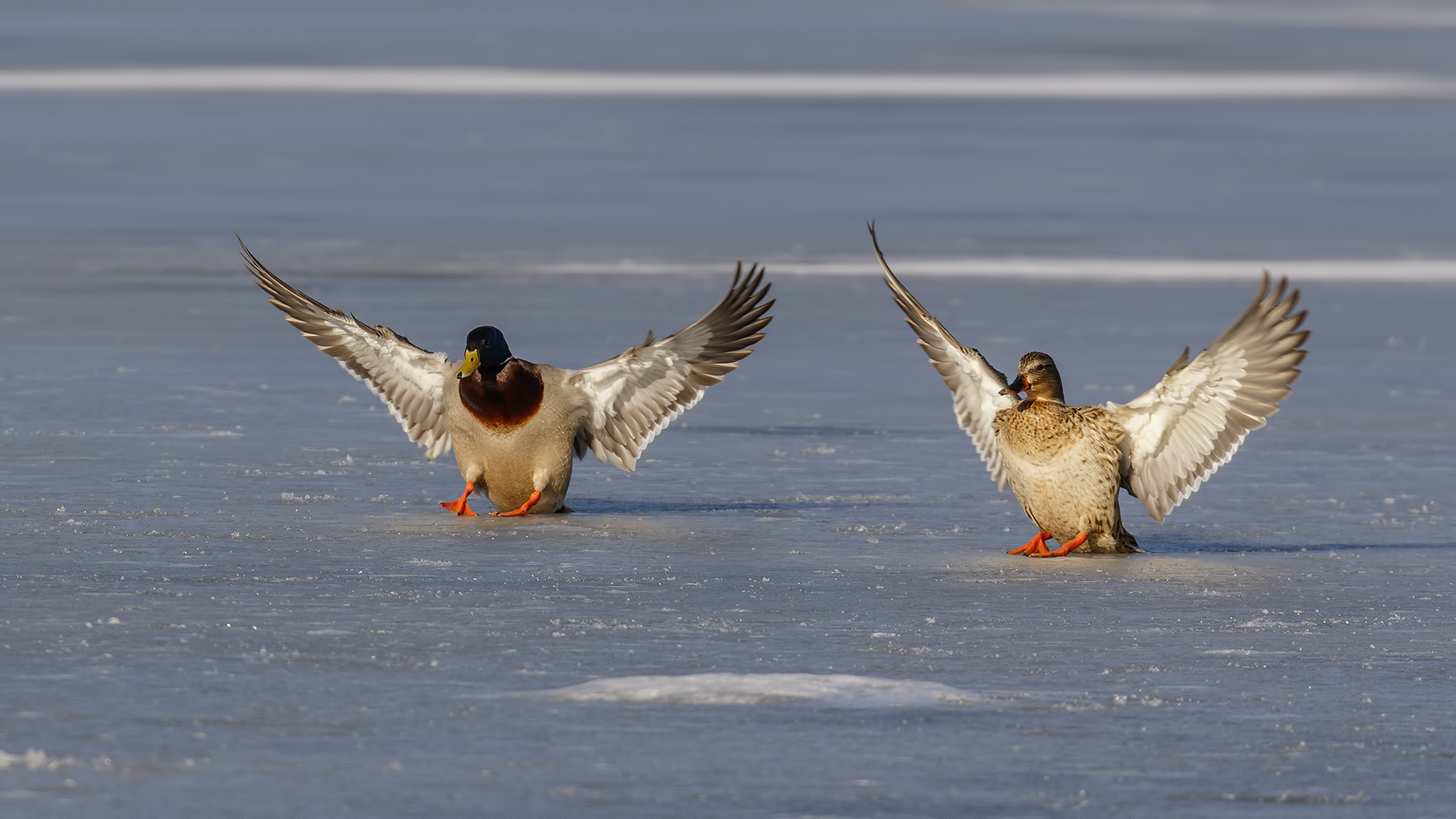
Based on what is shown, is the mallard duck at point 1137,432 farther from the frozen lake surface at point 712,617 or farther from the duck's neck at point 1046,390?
the frozen lake surface at point 712,617

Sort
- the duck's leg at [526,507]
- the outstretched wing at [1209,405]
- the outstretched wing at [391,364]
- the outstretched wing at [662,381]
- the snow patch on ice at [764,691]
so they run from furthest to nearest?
the outstretched wing at [391,364] → the outstretched wing at [662,381] → the duck's leg at [526,507] → the outstretched wing at [1209,405] → the snow patch on ice at [764,691]

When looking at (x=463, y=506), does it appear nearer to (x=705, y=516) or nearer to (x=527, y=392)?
(x=527, y=392)

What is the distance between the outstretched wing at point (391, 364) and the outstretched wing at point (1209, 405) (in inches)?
98.2

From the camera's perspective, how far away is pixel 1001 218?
61.1ft

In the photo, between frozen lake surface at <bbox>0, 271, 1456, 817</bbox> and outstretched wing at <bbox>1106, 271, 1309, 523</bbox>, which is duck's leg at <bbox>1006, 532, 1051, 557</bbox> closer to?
frozen lake surface at <bbox>0, 271, 1456, 817</bbox>

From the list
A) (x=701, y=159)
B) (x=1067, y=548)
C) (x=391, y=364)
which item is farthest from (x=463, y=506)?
(x=701, y=159)

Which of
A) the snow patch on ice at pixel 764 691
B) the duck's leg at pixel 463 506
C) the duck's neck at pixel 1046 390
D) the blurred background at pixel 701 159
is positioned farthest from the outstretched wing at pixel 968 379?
the blurred background at pixel 701 159

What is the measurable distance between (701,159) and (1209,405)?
14.8 m

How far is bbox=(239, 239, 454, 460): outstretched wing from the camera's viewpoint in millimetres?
8312

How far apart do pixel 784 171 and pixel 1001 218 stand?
307 cm

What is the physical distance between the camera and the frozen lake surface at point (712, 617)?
170 inches

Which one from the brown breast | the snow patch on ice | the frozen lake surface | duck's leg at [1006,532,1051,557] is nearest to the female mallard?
the brown breast

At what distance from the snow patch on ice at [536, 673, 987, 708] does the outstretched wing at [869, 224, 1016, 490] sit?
248 cm

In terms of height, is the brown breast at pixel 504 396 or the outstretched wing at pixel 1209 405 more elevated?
the outstretched wing at pixel 1209 405
